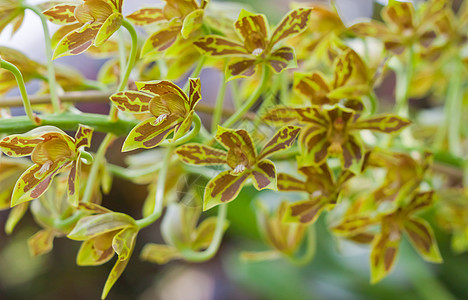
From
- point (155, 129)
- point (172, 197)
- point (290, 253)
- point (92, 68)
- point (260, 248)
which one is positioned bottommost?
point (260, 248)

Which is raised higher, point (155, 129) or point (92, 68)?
point (155, 129)

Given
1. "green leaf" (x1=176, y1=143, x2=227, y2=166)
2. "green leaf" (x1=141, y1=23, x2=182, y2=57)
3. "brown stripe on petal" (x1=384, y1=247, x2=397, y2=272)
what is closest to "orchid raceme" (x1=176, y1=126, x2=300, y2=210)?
"green leaf" (x1=176, y1=143, x2=227, y2=166)

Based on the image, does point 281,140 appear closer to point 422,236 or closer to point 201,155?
point 201,155

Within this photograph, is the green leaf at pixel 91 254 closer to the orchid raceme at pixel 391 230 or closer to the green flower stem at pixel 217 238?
the green flower stem at pixel 217 238

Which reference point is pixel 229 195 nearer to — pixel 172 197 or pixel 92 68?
pixel 172 197

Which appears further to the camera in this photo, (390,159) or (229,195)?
(390,159)

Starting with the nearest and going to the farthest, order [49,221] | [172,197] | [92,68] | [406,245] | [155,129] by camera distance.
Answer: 1. [155,129]
2. [49,221]
3. [172,197]
4. [406,245]
5. [92,68]

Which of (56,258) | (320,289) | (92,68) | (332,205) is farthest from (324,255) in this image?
(92,68)
